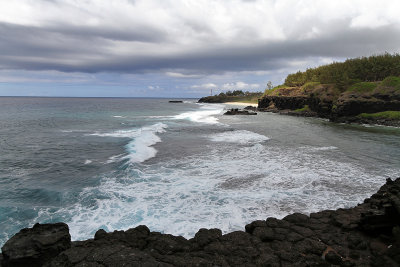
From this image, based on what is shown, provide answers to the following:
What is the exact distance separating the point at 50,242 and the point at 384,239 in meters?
11.3

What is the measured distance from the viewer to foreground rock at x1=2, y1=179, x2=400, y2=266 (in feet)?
24.6

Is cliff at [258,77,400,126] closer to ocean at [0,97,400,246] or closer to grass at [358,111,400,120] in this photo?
grass at [358,111,400,120]

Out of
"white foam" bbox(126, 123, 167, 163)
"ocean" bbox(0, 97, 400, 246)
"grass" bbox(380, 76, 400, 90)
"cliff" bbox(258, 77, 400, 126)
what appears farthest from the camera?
"grass" bbox(380, 76, 400, 90)

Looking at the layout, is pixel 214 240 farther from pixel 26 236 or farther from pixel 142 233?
pixel 26 236

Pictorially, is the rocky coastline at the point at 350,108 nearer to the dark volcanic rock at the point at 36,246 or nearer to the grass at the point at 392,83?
the grass at the point at 392,83

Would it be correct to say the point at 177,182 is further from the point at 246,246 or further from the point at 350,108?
the point at 350,108

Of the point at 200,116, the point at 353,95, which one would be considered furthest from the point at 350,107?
the point at 200,116

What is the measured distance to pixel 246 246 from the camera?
8.84 m

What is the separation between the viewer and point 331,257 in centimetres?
811

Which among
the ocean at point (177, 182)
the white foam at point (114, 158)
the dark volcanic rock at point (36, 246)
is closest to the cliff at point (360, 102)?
the ocean at point (177, 182)

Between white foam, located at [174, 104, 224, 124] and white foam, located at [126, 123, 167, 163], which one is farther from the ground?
white foam, located at [174, 104, 224, 124]

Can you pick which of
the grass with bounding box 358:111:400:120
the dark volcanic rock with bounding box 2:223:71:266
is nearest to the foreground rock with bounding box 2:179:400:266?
the dark volcanic rock with bounding box 2:223:71:266

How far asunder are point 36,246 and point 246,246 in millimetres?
6482

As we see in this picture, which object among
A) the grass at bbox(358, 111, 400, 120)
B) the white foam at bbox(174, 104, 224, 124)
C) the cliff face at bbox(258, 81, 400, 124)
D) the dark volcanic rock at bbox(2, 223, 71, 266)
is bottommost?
the white foam at bbox(174, 104, 224, 124)
